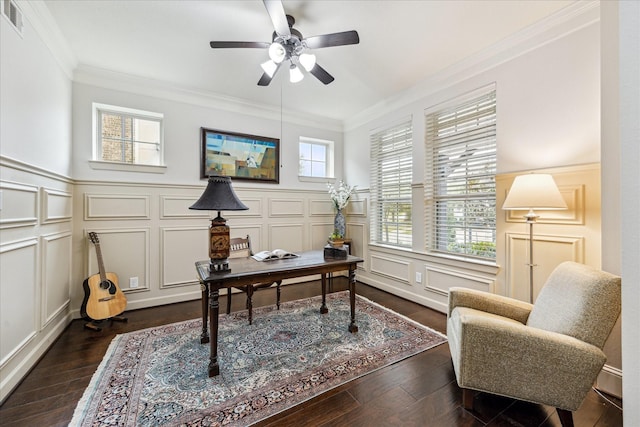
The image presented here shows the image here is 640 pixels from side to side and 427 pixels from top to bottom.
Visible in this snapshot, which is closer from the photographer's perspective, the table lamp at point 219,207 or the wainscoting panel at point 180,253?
the table lamp at point 219,207

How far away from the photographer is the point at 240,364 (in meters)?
1.94

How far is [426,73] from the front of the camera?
2.93 m

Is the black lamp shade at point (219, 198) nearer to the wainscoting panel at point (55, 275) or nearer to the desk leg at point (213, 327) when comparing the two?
the desk leg at point (213, 327)

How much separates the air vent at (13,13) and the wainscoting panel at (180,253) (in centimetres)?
207

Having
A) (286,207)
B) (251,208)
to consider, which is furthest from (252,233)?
(286,207)

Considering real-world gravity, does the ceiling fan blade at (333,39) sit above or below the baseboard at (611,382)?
above

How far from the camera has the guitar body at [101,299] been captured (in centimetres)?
251

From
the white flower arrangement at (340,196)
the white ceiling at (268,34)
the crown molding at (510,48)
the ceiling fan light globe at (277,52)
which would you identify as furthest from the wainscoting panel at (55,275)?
the crown molding at (510,48)

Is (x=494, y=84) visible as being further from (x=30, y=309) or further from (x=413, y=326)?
(x=30, y=309)

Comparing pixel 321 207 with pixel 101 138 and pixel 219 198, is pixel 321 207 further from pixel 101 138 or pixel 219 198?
pixel 101 138

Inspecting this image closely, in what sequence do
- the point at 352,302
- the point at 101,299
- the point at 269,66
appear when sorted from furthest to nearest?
the point at 101,299 < the point at 352,302 < the point at 269,66

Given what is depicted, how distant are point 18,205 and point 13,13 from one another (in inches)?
51.3

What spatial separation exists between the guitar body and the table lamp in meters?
1.54

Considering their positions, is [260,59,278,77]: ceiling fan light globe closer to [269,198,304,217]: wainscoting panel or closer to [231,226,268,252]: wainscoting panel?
[269,198,304,217]: wainscoting panel
